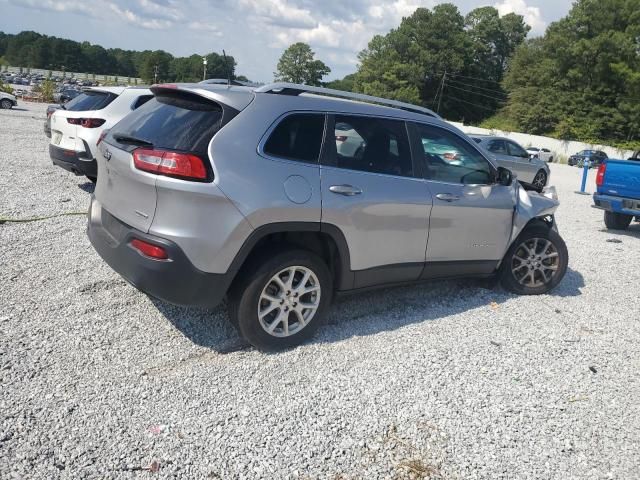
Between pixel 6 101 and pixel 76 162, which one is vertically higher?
pixel 6 101

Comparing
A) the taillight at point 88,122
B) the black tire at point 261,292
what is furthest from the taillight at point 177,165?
the taillight at point 88,122

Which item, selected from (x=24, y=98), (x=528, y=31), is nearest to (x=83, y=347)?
(x=24, y=98)

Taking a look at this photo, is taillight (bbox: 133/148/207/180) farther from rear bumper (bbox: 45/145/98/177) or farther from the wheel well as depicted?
rear bumper (bbox: 45/145/98/177)

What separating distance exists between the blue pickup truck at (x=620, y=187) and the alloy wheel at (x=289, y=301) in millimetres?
7212

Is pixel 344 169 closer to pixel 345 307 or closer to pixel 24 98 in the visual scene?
pixel 345 307

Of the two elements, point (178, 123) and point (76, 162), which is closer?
point (178, 123)

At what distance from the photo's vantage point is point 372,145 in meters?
4.09

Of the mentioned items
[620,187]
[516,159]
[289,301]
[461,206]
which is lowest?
[289,301]

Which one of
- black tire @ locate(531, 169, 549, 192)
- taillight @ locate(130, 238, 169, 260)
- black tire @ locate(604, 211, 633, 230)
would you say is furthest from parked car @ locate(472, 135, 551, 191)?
taillight @ locate(130, 238, 169, 260)

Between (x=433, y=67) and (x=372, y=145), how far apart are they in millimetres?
82065

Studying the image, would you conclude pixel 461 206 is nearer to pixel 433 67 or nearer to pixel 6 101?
pixel 6 101

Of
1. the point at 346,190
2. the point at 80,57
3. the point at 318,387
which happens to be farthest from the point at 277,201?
the point at 80,57

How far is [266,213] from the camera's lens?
11.1ft

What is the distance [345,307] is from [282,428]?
1.83 meters
